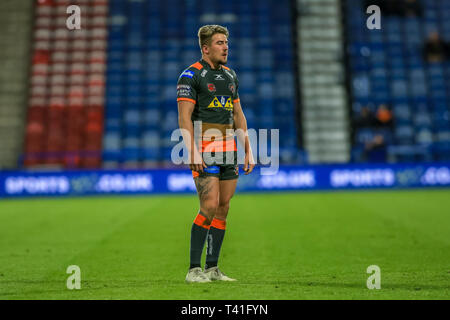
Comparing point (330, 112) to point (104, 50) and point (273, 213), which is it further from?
point (273, 213)

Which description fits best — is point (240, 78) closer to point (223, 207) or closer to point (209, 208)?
point (223, 207)

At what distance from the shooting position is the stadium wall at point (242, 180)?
16.6 metres

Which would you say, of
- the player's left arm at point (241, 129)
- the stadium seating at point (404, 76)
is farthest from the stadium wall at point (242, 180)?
the player's left arm at point (241, 129)

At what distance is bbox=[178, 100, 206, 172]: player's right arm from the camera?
4.61m

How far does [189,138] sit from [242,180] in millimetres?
11756

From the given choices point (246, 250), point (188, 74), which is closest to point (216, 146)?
point (188, 74)

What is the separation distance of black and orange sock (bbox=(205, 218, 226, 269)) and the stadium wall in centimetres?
1134

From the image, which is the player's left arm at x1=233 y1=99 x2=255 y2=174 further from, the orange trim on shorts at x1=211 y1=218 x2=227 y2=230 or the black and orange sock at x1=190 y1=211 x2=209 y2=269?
the black and orange sock at x1=190 y1=211 x2=209 y2=269

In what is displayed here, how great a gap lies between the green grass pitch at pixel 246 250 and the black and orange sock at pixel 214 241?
0.97 ft

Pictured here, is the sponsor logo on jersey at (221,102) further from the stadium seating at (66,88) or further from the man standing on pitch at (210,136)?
the stadium seating at (66,88)

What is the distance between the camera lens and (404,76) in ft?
70.4

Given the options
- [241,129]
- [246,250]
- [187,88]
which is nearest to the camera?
[187,88]

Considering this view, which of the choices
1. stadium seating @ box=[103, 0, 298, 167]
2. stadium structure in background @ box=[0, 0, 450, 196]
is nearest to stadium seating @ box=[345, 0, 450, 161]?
stadium structure in background @ box=[0, 0, 450, 196]

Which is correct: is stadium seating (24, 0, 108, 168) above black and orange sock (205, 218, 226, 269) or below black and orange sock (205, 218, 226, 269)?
above
